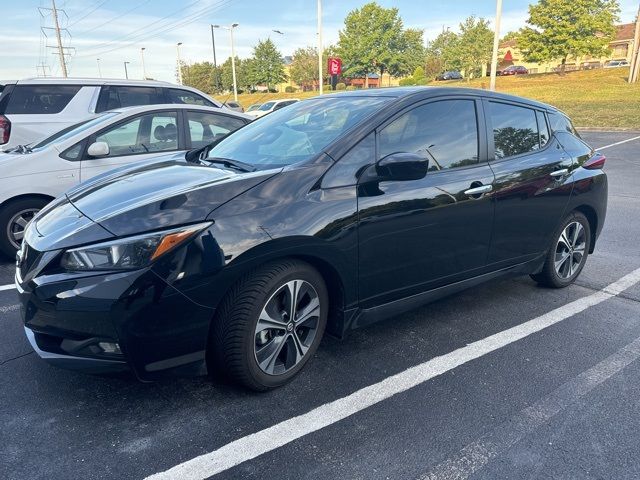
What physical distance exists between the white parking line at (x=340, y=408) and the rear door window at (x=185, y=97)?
6.33m

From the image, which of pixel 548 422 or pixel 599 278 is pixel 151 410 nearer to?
pixel 548 422

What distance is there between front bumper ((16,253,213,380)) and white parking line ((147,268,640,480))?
0.45m

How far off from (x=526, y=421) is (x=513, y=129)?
7.30 ft

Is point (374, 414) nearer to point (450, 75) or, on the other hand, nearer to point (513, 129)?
point (513, 129)

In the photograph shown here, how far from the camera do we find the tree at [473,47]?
57.3 metres

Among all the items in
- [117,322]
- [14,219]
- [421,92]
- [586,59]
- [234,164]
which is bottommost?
[14,219]

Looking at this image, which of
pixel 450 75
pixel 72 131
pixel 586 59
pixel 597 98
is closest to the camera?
pixel 72 131

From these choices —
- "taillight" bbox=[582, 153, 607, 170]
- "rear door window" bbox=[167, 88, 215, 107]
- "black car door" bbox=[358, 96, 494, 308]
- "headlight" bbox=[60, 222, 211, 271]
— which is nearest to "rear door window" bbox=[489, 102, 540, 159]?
"black car door" bbox=[358, 96, 494, 308]

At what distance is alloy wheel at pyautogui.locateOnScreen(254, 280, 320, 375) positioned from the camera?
267 cm

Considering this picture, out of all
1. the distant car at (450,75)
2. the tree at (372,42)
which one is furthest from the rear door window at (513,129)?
the distant car at (450,75)

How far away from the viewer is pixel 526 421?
8.45 ft

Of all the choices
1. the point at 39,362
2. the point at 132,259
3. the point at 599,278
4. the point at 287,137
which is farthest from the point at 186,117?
the point at 599,278

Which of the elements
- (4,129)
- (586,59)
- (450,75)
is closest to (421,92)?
(4,129)

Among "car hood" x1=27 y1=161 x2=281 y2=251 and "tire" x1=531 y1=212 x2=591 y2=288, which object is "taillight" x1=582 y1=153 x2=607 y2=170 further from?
"car hood" x1=27 y1=161 x2=281 y2=251
